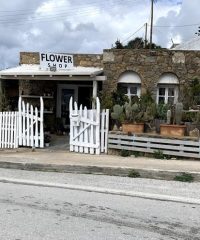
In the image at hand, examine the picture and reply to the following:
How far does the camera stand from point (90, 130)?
1377 cm

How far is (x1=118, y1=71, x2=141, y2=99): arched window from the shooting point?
1827 centimetres

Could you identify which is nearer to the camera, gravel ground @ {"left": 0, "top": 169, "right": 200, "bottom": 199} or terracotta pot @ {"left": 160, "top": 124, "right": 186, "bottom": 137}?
gravel ground @ {"left": 0, "top": 169, "right": 200, "bottom": 199}

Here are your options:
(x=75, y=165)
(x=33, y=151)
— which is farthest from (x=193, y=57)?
(x=75, y=165)

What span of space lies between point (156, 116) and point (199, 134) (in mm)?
1670

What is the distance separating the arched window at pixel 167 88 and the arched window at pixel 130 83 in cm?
80

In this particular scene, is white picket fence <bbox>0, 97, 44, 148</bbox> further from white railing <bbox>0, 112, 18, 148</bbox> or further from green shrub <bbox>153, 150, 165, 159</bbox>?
green shrub <bbox>153, 150, 165, 159</bbox>

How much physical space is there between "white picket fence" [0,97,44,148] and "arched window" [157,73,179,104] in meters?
5.16

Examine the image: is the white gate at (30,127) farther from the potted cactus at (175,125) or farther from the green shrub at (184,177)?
the green shrub at (184,177)

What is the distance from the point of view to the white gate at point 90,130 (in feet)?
44.5

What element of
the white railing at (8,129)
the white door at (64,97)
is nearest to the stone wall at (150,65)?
the white door at (64,97)

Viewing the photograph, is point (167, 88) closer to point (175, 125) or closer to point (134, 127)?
point (134, 127)

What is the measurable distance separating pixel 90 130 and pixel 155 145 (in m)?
2.00

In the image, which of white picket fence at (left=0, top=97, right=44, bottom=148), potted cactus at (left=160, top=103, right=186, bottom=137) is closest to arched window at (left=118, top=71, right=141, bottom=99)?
white picket fence at (left=0, top=97, right=44, bottom=148)

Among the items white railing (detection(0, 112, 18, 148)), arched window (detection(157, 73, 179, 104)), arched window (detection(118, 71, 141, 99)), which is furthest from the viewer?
arched window (detection(118, 71, 141, 99))
